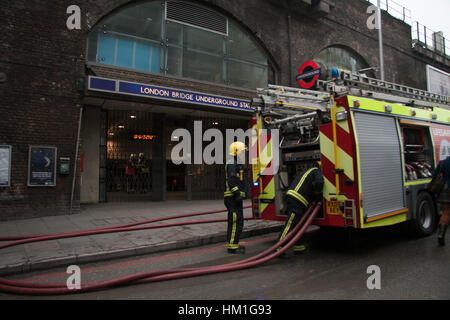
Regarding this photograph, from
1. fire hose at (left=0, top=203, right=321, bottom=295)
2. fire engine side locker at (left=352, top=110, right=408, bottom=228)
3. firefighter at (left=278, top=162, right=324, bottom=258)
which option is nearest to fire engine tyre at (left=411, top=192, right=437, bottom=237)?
fire engine side locker at (left=352, top=110, right=408, bottom=228)

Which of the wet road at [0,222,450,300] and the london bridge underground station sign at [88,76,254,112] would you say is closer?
the wet road at [0,222,450,300]

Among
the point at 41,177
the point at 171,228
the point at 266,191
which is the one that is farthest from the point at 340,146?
the point at 41,177

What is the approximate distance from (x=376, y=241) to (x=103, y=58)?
8.85 meters

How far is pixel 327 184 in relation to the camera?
16.2ft

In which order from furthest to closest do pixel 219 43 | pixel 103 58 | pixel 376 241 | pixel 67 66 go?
1. pixel 219 43
2. pixel 103 58
3. pixel 67 66
4. pixel 376 241

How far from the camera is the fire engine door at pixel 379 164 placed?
4.81 metres

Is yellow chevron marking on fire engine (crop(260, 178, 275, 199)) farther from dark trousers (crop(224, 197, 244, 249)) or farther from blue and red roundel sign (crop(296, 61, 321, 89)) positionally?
blue and red roundel sign (crop(296, 61, 321, 89))

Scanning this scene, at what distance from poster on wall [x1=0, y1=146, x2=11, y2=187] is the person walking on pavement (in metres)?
9.46

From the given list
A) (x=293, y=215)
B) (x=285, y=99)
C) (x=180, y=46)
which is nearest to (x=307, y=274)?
(x=293, y=215)

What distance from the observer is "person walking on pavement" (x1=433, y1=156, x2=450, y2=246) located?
17.2 ft

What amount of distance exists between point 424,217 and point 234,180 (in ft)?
13.2

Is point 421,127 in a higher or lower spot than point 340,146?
higher

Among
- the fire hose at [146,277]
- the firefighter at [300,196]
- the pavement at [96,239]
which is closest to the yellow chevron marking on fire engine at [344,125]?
the firefighter at [300,196]

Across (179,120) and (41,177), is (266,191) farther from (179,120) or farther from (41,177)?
(179,120)
